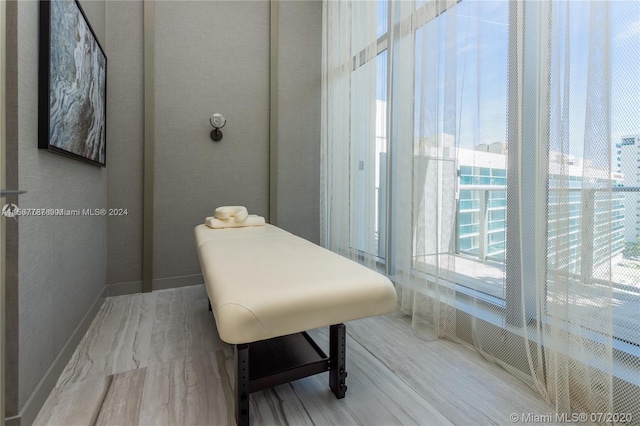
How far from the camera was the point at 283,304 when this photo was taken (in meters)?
0.98

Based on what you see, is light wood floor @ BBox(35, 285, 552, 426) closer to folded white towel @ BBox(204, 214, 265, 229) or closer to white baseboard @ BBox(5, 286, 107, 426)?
white baseboard @ BBox(5, 286, 107, 426)

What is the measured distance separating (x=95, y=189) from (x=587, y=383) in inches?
108

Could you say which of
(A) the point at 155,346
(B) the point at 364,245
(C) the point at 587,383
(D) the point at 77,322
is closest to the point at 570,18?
(C) the point at 587,383

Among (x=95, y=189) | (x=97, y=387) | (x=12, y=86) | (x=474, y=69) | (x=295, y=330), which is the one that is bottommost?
(x=97, y=387)

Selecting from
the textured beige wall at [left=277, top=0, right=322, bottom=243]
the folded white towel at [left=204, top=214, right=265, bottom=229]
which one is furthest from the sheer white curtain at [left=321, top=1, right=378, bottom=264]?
the folded white towel at [left=204, top=214, right=265, bottom=229]

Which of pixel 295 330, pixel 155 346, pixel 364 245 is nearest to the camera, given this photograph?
pixel 295 330

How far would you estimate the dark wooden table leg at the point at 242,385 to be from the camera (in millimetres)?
1056

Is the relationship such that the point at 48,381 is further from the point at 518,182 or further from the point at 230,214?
the point at 518,182

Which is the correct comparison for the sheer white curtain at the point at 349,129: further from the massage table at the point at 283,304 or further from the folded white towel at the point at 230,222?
the massage table at the point at 283,304

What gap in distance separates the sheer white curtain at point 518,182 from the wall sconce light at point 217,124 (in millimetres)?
1234

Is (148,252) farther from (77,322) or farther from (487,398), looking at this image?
(487,398)

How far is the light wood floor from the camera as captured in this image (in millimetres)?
1145

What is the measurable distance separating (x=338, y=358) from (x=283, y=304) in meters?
0.43

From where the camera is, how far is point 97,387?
1.32 meters
